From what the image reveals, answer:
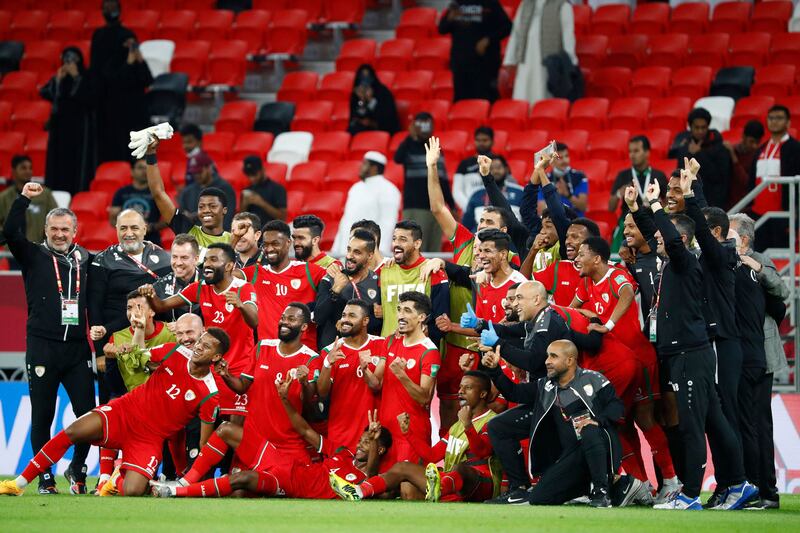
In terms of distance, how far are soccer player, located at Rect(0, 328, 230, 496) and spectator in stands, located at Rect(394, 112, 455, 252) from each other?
5.54m

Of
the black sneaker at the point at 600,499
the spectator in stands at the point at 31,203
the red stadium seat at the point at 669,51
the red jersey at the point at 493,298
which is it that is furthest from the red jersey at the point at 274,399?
the red stadium seat at the point at 669,51

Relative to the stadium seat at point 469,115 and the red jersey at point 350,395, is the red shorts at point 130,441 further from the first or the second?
the stadium seat at point 469,115

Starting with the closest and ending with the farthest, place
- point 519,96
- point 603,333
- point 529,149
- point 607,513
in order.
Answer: point 607,513
point 603,333
point 529,149
point 519,96

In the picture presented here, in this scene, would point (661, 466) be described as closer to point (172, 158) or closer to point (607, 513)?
point (607, 513)

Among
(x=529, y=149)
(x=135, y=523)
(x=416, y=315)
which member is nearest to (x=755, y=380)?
(x=416, y=315)

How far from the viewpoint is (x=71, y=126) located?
2061 centimetres

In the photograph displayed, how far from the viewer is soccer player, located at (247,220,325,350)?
1270cm

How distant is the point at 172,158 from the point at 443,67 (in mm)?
4453

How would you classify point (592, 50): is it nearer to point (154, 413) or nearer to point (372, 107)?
point (372, 107)

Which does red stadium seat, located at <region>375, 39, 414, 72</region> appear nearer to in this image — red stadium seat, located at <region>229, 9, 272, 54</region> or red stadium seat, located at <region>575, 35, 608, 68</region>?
red stadium seat, located at <region>229, 9, 272, 54</region>

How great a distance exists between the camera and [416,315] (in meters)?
11.9

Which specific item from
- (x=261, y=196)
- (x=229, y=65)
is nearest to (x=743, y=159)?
(x=261, y=196)

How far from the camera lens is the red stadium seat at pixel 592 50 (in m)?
20.6

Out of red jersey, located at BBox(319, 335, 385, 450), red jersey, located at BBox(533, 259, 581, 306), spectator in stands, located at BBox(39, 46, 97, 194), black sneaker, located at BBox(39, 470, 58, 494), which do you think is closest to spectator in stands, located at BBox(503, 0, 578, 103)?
spectator in stands, located at BBox(39, 46, 97, 194)
